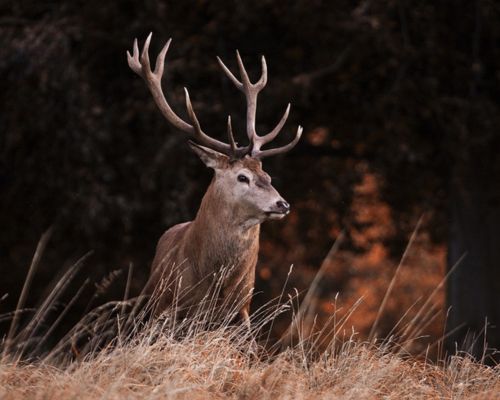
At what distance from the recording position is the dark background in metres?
9.80

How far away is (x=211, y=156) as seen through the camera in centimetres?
691

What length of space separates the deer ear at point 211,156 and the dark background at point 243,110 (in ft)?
8.76

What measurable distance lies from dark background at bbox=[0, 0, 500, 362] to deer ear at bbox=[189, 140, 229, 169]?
2.67 meters

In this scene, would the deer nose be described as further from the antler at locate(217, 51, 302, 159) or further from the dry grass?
the dry grass

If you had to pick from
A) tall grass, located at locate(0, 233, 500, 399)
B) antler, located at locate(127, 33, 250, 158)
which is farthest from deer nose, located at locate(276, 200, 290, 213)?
tall grass, located at locate(0, 233, 500, 399)

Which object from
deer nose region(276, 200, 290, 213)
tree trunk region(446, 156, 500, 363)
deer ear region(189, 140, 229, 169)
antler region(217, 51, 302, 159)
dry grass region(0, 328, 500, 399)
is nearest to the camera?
dry grass region(0, 328, 500, 399)

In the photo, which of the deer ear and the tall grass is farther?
the deer ear

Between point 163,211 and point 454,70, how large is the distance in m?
2.96

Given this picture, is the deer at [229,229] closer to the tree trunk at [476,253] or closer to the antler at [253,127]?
the antler at [253,127]

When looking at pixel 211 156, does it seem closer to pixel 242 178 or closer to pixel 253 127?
pixel 242 178

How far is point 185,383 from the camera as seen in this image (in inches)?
162

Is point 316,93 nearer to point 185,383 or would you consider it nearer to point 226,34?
point 226,34

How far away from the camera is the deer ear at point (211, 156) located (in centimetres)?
688

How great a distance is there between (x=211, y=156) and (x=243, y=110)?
3301 mm
